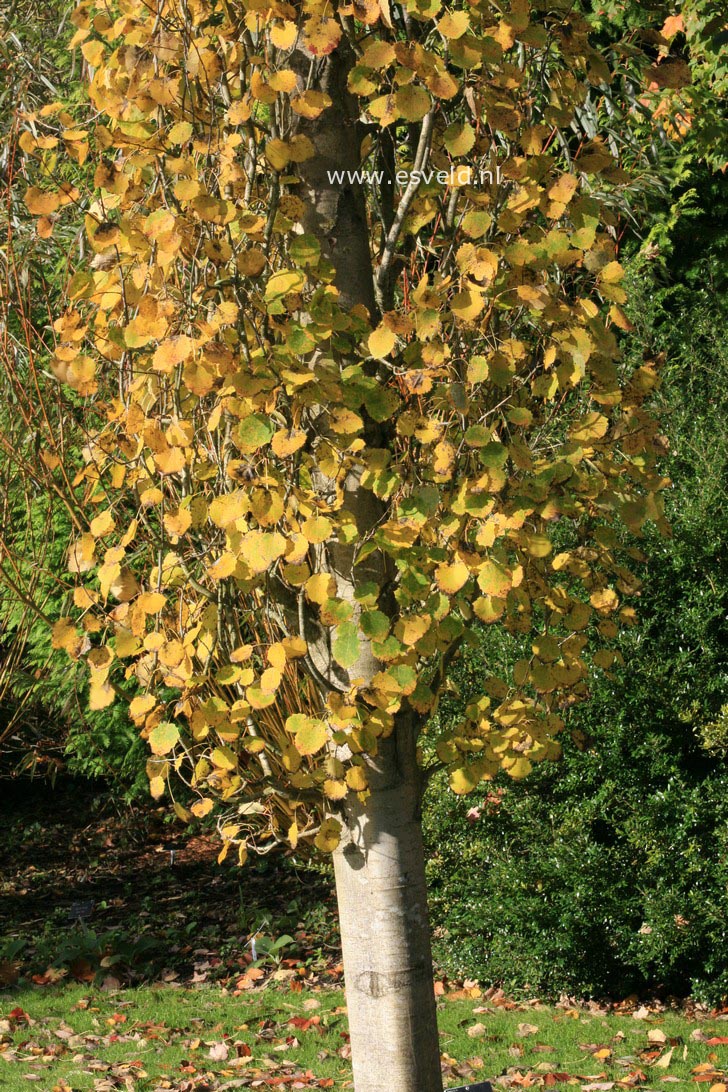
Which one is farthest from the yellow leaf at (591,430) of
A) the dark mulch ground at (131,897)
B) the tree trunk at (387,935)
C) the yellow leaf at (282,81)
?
the dark mulch ground at (131,897)

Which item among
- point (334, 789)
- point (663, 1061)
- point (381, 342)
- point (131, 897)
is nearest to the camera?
point (381, 342)

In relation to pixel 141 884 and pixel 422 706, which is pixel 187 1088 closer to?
pixel 422 706

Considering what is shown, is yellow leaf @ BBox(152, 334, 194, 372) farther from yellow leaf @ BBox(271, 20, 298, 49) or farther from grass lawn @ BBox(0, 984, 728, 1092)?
grass lawn @ BBox(0, 984, 728, 1092)

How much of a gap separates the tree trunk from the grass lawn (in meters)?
1.69

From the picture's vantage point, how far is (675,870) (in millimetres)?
4344

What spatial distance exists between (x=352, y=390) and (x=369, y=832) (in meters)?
0.85

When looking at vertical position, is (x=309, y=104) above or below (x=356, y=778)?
above

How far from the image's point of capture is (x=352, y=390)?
1.88 m

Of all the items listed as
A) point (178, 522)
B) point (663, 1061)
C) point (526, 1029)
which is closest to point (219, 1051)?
point (526, 1029)

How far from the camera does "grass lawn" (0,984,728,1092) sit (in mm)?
3779

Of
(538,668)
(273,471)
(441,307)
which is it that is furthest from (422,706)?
(441,307)

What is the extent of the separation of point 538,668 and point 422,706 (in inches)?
10.6

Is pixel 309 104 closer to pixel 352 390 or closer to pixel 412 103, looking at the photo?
pixel 412 103

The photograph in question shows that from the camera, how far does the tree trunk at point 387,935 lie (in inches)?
84.3
